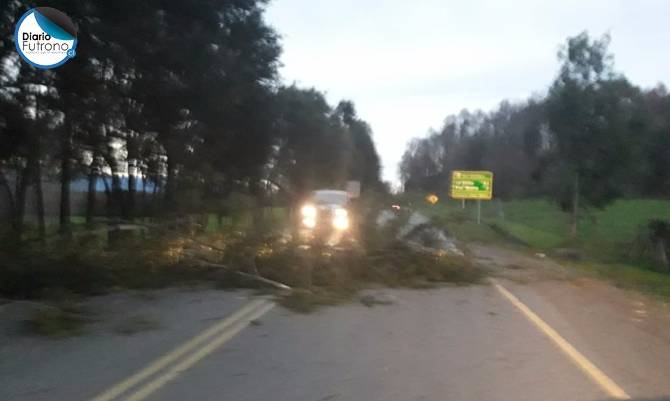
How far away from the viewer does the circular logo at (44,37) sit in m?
15.6

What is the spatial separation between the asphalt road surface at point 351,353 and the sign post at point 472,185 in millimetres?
26748

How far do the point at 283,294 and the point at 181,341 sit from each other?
3957 millimetres

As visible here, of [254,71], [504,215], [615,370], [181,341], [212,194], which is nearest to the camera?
[615,370]

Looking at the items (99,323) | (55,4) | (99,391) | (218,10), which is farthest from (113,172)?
(99,391)

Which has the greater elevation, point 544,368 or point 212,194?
point 212,194

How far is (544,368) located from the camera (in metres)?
8.46

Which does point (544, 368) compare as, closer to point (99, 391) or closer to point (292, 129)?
point (99, 391)

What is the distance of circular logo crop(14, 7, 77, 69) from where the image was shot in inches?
615

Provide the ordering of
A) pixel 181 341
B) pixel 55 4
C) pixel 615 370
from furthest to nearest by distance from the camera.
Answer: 1. pixel 55 4
2. pixel 181 341
3. pixel 615 370

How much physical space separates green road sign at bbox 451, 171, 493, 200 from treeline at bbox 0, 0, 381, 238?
13517 millimetres

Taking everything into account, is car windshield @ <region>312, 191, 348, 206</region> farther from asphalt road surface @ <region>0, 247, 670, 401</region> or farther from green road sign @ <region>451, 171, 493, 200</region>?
asphalt road surface @ <region>0, 247, 670, 401</region>

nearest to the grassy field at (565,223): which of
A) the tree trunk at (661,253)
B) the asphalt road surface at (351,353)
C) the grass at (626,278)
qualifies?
the tree trunk at (661,253)

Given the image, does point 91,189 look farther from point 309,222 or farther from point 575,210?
point 575,210

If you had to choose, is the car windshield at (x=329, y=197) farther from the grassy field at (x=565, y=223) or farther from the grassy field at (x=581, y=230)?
the grassy field at (x=581, y=230)
